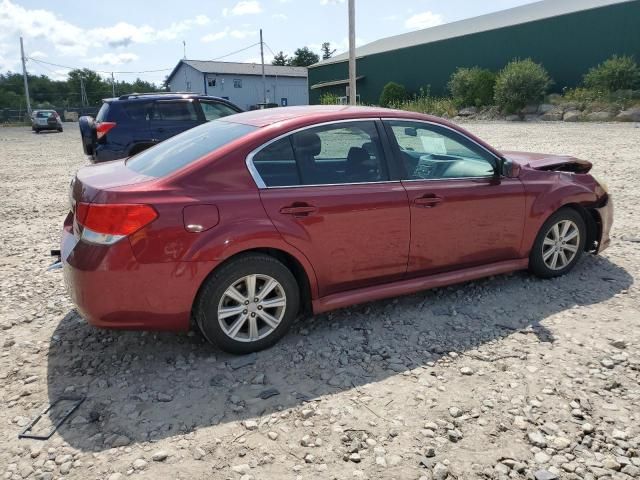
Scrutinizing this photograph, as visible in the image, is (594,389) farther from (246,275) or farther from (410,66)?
(410,66)

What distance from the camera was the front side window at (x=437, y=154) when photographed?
3.98m

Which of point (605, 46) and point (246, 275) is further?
point (605, 46)

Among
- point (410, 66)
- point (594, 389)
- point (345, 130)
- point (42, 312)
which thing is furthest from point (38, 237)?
point (410, 66)

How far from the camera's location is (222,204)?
10.5 feet

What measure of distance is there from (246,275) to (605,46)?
3168 cm

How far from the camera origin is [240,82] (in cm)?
6034

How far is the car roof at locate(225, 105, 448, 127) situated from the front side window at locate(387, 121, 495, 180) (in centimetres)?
10

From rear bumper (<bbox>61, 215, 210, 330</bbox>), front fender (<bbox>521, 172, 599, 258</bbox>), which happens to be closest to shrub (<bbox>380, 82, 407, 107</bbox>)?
front fender (<bbox>521, 172, 599, 258</bbox>)

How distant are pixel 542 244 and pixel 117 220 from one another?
140 inches

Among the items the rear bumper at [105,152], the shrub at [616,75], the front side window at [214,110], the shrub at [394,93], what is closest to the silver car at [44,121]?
the shrub at [394,93]

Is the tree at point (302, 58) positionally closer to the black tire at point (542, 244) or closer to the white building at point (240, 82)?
the white building at point (240, 82)

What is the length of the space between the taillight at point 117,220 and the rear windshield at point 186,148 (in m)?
0.38

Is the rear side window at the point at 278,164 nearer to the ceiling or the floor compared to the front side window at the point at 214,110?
nearer to the floor

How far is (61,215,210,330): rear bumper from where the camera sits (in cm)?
304
